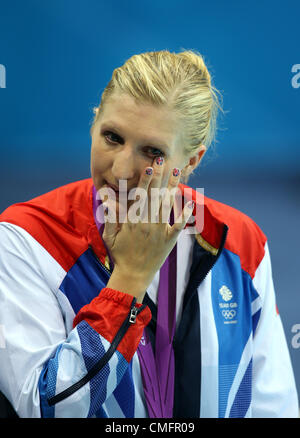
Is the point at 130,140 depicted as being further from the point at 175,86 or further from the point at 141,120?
the point at 175,86

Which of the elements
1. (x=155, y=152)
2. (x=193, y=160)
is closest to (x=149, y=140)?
(x=155, y=152)

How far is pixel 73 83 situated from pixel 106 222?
1.30 meters

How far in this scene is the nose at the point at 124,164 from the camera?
4.43 ft

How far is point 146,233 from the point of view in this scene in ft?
4.43

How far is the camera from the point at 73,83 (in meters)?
2.52

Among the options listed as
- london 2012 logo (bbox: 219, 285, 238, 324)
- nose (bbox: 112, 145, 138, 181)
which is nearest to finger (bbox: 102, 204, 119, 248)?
nose (bbox: 112, 145, 138, 181)

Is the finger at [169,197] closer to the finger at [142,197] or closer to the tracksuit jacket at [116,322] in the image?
the finger at [142,197]

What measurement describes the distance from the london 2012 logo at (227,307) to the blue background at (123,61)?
119 cm

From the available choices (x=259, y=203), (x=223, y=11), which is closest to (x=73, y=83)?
(x=223, y=11)

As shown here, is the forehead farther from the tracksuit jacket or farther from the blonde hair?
the tracksuit jacket

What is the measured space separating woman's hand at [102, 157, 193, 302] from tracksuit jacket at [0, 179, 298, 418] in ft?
0.28

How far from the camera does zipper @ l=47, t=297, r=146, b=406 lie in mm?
1197

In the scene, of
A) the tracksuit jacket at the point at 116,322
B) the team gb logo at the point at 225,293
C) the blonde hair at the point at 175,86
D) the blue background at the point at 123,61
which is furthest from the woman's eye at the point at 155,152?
the blue background at the point at 123,61

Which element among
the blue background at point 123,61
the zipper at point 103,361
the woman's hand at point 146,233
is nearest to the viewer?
the zipper at point 103,361
